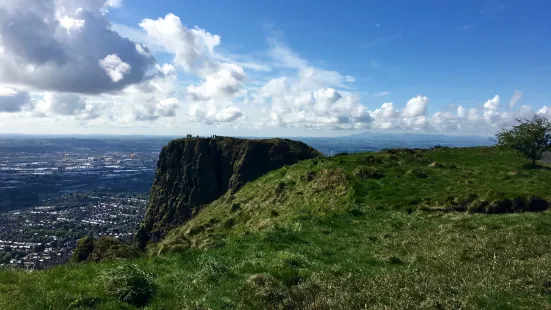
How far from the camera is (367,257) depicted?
1830cm

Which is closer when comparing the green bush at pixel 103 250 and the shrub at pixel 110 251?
the shrub at pixel 110 251

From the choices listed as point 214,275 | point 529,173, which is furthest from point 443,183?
point 214,275

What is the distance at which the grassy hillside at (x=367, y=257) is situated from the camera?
37.4 ft

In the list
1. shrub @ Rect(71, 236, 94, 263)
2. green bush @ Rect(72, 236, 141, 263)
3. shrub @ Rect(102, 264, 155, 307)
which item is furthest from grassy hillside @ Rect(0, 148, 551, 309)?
shrub @ Rect(71, 236, 94, 263)

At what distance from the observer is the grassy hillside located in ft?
37.4

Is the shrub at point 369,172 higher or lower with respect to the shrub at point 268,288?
higher

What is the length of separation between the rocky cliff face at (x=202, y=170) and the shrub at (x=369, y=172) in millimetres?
38298

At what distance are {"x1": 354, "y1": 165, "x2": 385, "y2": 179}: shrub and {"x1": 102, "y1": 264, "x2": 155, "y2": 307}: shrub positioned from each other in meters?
30.9

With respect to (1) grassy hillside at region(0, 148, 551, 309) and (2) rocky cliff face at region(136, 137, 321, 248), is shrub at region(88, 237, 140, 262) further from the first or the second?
(2) rocky cliff face at region(136, 137, 321, 248)

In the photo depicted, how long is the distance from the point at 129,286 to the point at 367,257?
1177 centimetres

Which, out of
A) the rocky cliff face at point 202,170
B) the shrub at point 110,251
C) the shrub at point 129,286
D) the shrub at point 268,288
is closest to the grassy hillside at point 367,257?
the shrub at point 268,288

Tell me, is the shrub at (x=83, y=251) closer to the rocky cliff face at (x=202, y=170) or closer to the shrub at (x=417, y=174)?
the shrub at (x=417, y=174)

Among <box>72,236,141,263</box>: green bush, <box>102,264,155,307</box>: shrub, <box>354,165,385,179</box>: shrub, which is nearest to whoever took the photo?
<box>102,264,155,307</box>: shrub

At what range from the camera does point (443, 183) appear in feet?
115
